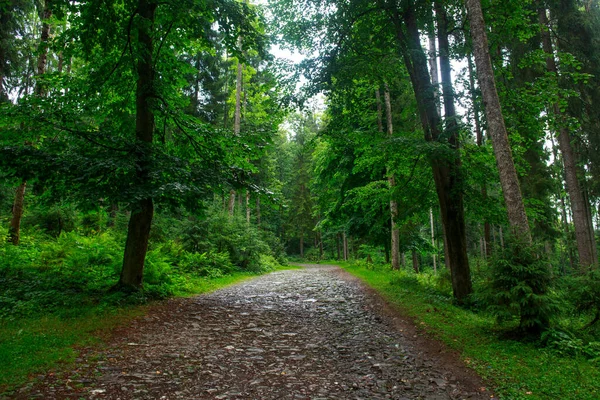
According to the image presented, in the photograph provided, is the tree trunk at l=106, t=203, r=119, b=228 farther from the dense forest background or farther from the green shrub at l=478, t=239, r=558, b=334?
the green shrub at l=478, t=239, r=558, b=334

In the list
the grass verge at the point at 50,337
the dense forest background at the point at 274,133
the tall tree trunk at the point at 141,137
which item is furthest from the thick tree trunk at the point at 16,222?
the grass verge at the point at 50,337

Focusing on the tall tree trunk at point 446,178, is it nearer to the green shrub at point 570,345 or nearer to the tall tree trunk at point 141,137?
the green shrub at point 570,345

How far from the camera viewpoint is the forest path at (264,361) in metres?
3.96

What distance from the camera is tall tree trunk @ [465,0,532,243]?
20.1 ft

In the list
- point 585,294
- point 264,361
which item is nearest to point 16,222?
point 264,361

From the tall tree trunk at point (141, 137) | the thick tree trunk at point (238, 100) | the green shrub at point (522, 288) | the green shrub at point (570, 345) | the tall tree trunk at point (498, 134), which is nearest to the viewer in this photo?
the green shrub at point (570, 345)

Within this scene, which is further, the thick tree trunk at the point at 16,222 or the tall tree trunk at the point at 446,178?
the thick tree trunk at the point at 16,222

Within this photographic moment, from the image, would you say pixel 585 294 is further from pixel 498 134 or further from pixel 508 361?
pixel 498 134

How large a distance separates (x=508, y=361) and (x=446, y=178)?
5.46 metres

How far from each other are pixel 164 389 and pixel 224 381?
72 cm

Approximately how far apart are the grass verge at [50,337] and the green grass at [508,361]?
5433 mm

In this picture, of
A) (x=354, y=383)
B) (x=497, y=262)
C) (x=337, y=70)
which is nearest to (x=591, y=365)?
(x=497, y=262)

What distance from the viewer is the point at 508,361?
4.75 m

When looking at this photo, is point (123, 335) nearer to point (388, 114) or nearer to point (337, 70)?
point (337, 70)
